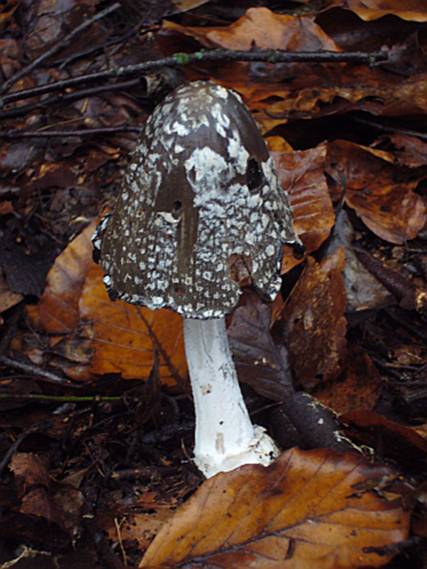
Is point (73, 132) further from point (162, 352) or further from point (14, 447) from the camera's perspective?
point (14, 447)

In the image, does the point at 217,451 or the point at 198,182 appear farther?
the point at 217,451

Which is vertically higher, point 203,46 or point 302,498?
point 203,46

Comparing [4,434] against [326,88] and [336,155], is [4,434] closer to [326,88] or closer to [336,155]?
[336,155]

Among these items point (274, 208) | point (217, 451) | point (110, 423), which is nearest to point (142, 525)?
point (217, 451)

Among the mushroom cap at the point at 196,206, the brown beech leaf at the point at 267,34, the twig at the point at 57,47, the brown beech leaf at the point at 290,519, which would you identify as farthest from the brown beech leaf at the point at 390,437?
the twig at the point at 57,47

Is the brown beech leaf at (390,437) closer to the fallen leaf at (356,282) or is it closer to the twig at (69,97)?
the fallen leaf at (356,282)
